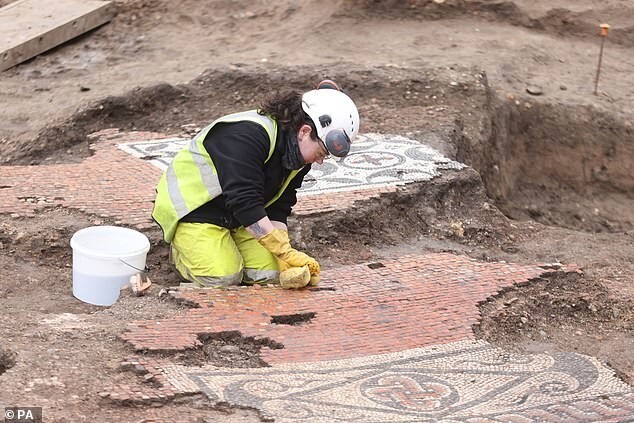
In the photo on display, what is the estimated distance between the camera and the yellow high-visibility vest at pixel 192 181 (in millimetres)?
5621

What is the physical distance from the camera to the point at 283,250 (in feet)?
18.5

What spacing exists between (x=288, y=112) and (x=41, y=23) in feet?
20.7

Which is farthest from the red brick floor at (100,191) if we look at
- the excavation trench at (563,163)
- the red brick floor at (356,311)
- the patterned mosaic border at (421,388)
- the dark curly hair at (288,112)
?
the excavation trench at (563,163)

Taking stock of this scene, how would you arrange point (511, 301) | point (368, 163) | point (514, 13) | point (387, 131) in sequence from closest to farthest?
point (511, 301) < point (368, 163) < point (387, 131) < point (514, 13)

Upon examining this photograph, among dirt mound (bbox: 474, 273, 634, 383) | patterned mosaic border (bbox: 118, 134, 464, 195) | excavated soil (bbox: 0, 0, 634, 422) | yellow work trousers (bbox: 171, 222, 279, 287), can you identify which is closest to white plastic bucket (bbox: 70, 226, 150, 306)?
excavated soil (bbox: 0, 0, 634, 422)

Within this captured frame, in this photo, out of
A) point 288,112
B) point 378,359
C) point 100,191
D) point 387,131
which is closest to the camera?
point 378,359

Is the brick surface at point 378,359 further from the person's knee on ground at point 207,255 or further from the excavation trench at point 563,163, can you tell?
the excavation trench at point 563,163

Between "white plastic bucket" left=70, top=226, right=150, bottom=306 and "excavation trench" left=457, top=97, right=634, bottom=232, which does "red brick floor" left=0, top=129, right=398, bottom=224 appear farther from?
"excavation trench" left=457, top=97, right=634, bottom=232

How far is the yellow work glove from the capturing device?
18.3ft

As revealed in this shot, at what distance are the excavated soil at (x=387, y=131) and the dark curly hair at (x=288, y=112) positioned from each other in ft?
3.68

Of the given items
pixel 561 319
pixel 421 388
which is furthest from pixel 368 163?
pixel 421 388

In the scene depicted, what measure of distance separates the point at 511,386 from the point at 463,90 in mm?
4812

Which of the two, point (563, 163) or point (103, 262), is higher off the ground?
point (103, 262)

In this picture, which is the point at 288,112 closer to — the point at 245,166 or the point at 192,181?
the point at 245,166
